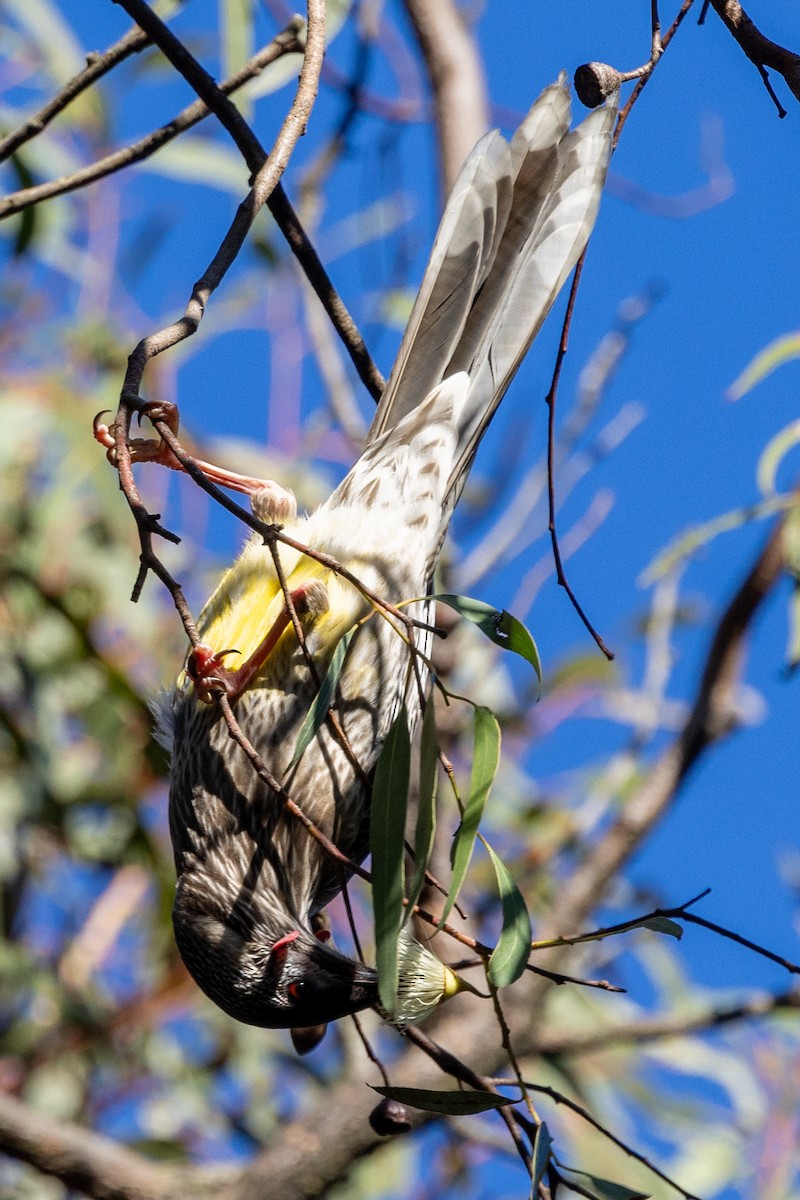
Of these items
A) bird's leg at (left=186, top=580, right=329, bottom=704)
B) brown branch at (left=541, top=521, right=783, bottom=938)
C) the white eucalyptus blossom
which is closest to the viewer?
the white eucalyptus blossom

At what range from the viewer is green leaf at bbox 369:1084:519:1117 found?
138 centimetres

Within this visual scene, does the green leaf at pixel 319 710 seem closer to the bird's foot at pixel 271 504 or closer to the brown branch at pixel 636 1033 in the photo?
the bird's foot at pixel 271 504

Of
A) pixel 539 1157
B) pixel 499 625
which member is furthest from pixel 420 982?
pixel 499 625

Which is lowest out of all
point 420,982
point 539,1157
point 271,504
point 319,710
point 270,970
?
point 539,1157

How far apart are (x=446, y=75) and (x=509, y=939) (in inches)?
84.6

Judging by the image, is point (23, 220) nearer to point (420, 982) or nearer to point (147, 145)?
point (147, 145)

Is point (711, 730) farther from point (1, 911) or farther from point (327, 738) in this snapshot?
point (1, 911)

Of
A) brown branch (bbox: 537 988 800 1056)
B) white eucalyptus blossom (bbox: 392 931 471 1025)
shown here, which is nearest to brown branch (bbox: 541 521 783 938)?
brown branch (bbox: 537 988 800 1056)

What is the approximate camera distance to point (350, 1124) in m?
2.97

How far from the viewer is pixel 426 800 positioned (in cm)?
149

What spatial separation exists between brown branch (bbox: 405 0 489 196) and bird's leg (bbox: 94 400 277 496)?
862mm

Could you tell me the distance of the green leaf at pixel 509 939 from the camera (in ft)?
4.33

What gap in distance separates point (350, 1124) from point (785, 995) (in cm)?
103

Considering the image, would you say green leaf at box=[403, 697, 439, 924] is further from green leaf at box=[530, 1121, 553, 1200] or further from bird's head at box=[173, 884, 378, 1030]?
bird's head at box=[173, 884, 378, 1030]
